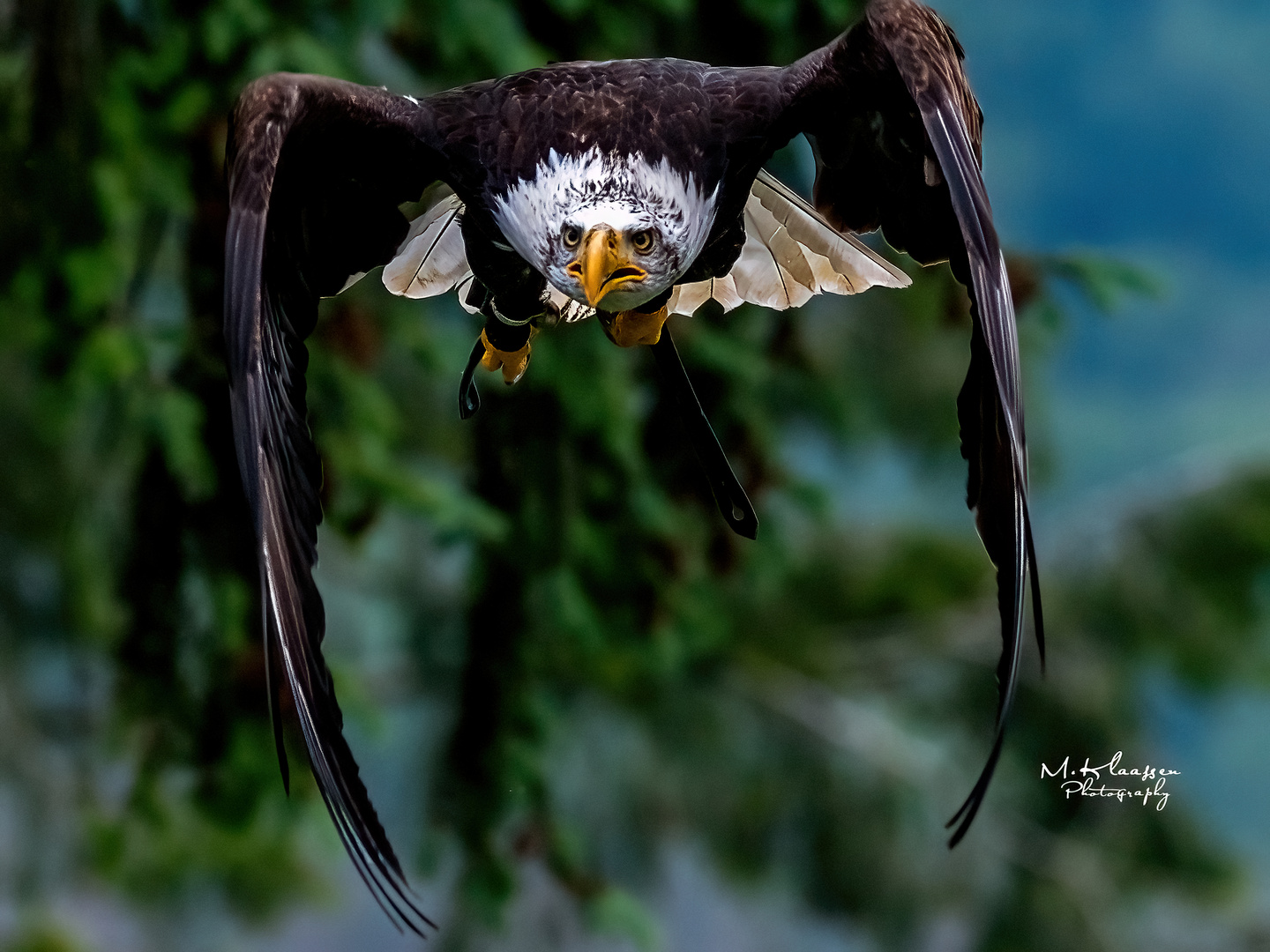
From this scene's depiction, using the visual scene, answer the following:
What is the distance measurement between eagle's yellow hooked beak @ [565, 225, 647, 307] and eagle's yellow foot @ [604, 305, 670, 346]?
208 mm

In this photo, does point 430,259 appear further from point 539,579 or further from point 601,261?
point 539,579

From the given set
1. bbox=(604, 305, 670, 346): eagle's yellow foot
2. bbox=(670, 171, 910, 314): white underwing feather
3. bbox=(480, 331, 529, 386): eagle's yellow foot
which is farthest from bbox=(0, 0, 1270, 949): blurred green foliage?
bbox=(604, 305, 670, 346): eagle's yellow foot

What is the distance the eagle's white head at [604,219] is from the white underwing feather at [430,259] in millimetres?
593

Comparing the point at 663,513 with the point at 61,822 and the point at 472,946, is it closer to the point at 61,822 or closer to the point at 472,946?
the point at 472,946

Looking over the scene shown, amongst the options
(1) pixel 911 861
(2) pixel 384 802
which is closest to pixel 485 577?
(2) pixel 384 802

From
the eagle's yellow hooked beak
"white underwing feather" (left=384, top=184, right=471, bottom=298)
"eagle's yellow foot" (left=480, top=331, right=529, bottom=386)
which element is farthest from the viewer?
"white underwing feather" (left=384, top=184, right=471, bottom=298)

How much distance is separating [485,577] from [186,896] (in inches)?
57.1

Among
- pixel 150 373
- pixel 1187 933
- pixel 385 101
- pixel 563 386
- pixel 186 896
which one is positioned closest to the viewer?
pixel 385 101

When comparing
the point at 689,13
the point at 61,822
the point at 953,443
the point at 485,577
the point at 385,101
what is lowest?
the point at 61,822

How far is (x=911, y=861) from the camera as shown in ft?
14.1
